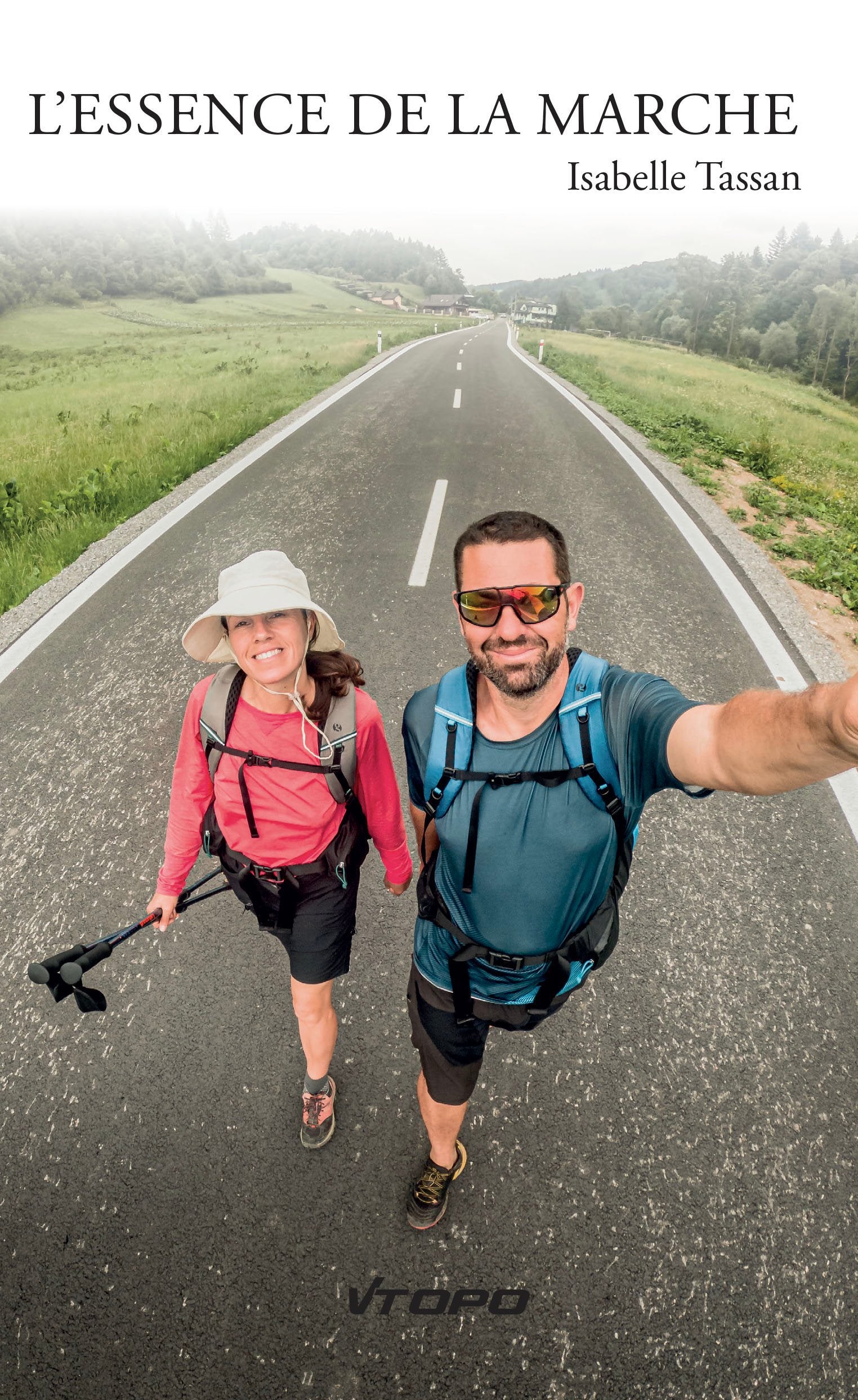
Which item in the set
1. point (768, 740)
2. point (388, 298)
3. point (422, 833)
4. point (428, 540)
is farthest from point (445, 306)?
point (768, 740)

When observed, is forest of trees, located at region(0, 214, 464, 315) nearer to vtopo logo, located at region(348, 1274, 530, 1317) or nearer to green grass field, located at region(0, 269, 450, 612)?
green grass field, located at region(0, 269, 450, 612)

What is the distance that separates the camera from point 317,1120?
2295mm

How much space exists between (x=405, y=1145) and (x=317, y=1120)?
12.6 inches

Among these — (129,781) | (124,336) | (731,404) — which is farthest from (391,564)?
(124,336)

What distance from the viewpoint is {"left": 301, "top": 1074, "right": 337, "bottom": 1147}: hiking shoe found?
2.27 meters

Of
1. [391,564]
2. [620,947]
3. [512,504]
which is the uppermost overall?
[512,504]

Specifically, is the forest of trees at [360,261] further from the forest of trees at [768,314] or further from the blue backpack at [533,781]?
the blue backpack at [533,781]

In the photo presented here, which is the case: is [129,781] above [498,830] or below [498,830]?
below

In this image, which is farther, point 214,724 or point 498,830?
point 214,724

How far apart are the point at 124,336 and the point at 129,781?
53738 millimetres

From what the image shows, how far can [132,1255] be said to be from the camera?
6.61 feet

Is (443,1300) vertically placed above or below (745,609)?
below

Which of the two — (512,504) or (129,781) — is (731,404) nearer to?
(512,504)

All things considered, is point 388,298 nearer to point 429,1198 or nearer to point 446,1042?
point 446,1042
